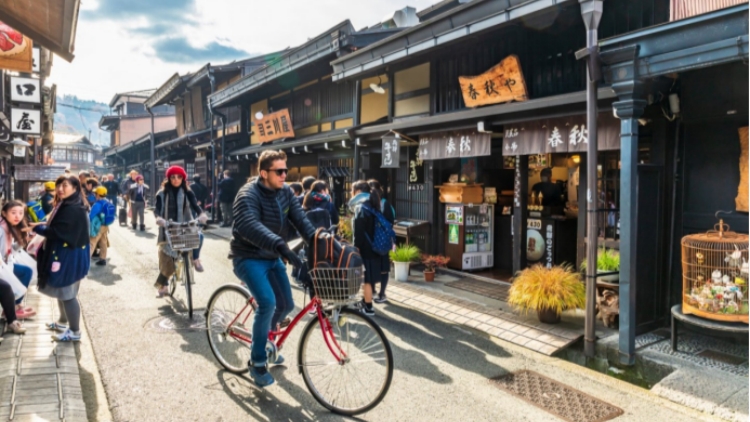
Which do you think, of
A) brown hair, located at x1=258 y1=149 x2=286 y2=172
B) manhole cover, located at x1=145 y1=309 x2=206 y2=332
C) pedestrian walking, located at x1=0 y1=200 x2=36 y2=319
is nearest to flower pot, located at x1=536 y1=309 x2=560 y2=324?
brown hair, located at x1=258 y1=149 x2=286 y2=172

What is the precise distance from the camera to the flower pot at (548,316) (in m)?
6.75

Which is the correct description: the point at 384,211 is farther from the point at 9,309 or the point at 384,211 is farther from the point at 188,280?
the point at 9,309

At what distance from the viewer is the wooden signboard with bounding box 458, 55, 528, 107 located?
8.11 meters

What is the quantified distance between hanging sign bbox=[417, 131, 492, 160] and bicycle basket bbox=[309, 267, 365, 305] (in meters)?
5.74

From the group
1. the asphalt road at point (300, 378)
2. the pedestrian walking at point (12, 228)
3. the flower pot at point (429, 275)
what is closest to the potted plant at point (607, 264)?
the asphalt road at point (300, 378)

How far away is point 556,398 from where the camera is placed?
15.4 ft

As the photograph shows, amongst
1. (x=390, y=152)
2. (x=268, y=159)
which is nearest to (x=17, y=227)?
(x=268, y=159)

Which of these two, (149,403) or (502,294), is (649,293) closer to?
(502,294)

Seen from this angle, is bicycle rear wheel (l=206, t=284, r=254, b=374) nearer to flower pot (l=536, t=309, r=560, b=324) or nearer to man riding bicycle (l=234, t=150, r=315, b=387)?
man riding bicycle (l=234, t=150, r=315, b=387)

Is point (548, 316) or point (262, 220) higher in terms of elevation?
point (262, 220)

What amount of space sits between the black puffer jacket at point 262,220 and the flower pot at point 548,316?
3.99m

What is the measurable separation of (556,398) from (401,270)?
17.3 feet

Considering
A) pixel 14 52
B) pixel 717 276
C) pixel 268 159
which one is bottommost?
pixel 717 276

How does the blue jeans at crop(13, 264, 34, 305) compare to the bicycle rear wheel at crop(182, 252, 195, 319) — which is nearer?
the blue jeans at crop(13, 264, 34, 305)
